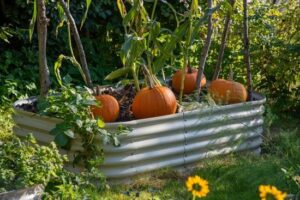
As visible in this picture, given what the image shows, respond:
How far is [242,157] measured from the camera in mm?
4301

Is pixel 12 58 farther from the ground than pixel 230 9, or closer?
closer

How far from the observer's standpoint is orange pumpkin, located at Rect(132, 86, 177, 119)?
414 centimetres

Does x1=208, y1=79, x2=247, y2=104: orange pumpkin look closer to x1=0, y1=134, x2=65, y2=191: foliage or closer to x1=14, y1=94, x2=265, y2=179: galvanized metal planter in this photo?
x1=14, y1=94, x2=265, y2=179: galvanized metal planter

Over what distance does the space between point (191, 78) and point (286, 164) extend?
1.32 meters

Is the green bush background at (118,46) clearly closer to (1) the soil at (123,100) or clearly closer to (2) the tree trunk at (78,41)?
(1) the soil at (123,100)

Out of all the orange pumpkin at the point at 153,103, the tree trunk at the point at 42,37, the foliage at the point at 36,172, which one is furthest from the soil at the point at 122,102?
the foliage at the point at 36,172

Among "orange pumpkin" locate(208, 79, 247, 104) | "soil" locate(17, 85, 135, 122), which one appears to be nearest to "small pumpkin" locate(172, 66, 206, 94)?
"orange pumpkin" locate(208, 79, 247, 104)

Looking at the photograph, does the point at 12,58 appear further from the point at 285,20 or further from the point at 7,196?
the point at 7,196

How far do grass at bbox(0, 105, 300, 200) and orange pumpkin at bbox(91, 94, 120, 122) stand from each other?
1.52 feet

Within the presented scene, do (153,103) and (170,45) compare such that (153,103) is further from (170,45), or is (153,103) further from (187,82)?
(187,82)

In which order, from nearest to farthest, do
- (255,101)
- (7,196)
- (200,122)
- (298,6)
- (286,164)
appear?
1. (7,196)
2. (286,164)
3. (200,122)
4. (255,101)
5. (298,6)

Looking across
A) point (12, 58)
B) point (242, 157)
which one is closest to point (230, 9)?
point (242, 157)

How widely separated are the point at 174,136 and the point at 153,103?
0.27m

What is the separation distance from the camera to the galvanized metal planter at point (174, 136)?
3.86 meters
